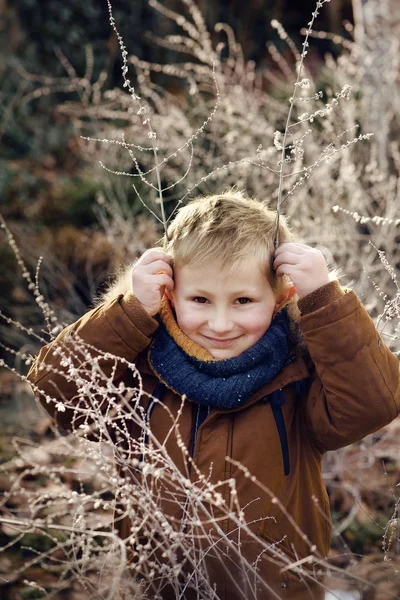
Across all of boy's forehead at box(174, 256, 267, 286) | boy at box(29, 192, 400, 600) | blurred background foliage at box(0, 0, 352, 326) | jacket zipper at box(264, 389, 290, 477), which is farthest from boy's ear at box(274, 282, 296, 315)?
blurred background foliage at box(0, 0, 352, 326)

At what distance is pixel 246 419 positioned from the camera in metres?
2.18

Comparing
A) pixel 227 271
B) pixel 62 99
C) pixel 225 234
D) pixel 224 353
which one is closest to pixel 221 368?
pixel 224 353

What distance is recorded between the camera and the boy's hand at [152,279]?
2.21m

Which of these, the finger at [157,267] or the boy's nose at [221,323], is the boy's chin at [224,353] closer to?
the boy's nose at [221,323]

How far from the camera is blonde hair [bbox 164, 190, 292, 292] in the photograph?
7.04ft

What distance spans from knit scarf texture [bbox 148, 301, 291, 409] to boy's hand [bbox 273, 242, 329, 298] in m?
0.18

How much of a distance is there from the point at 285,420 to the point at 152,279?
58 centimetres

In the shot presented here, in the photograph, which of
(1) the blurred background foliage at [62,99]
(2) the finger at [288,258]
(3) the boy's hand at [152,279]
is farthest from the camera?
(1) the blurred background foliage at [62,99]

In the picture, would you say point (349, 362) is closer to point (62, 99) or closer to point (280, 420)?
point (280, 420)

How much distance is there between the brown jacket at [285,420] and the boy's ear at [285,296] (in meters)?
0.17

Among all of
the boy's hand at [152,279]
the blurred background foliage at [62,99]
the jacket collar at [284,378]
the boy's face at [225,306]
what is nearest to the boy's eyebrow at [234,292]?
the boy's face at [225,306]

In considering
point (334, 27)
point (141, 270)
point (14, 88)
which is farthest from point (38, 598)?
point (334, 27)

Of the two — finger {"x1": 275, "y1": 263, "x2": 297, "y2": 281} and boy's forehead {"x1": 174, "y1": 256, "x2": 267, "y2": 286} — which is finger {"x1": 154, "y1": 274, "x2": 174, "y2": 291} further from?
finger {"x1": 275, "y1": 263, "x2": 297, "y2": 281}

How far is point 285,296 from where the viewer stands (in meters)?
2.28
